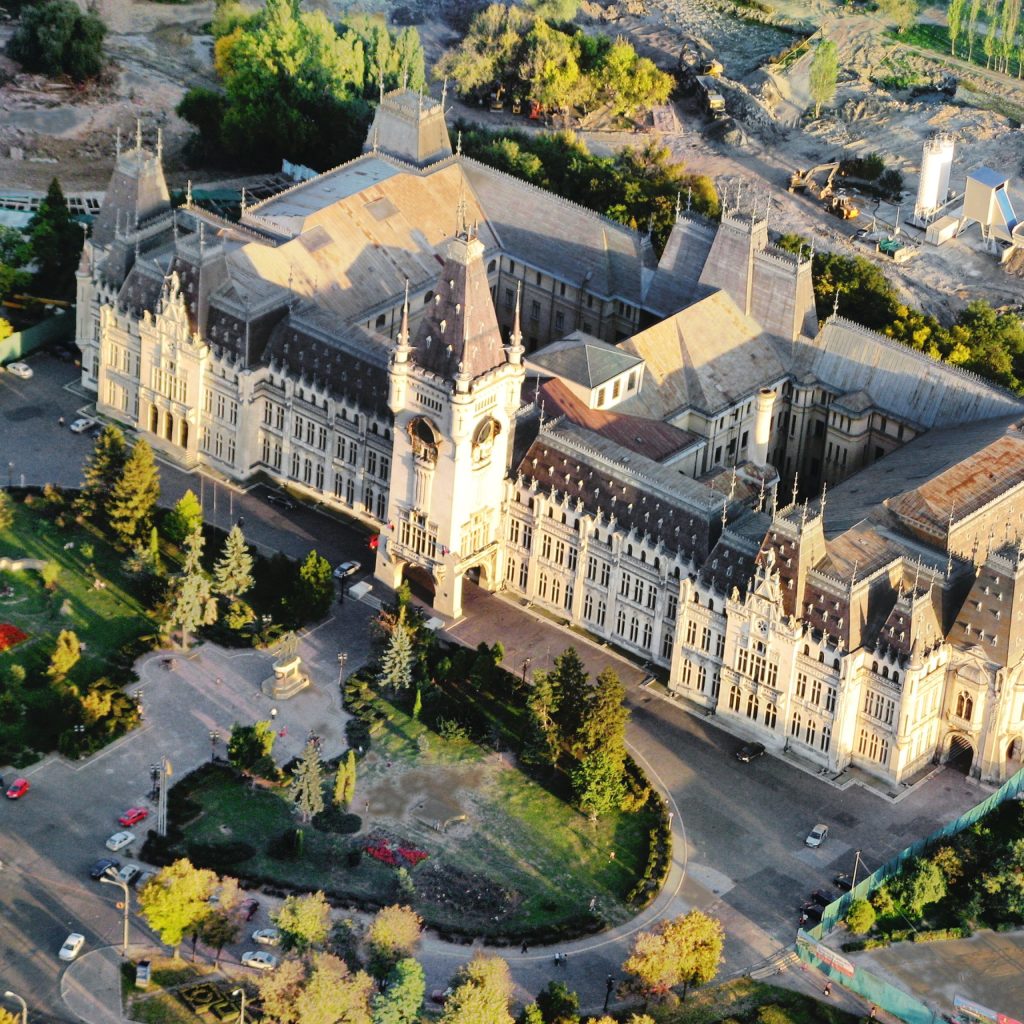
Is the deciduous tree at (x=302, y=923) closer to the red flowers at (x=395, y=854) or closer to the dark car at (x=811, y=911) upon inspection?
the red flowers at (x=395, y=854)

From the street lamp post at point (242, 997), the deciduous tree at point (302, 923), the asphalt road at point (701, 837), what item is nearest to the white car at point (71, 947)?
the asphalt road at point (701, 837)

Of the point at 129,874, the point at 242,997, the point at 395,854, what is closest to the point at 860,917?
the point at 395,854

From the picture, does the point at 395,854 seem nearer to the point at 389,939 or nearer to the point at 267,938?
the point at 267,938

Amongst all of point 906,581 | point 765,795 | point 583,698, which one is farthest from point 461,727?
point 906,581

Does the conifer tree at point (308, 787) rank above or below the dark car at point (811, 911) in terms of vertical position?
above

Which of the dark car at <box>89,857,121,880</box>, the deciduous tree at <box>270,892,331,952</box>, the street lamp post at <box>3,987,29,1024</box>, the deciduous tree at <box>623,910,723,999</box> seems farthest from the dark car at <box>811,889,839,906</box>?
the street lamp post at <box>3,987,29,1024</box>
